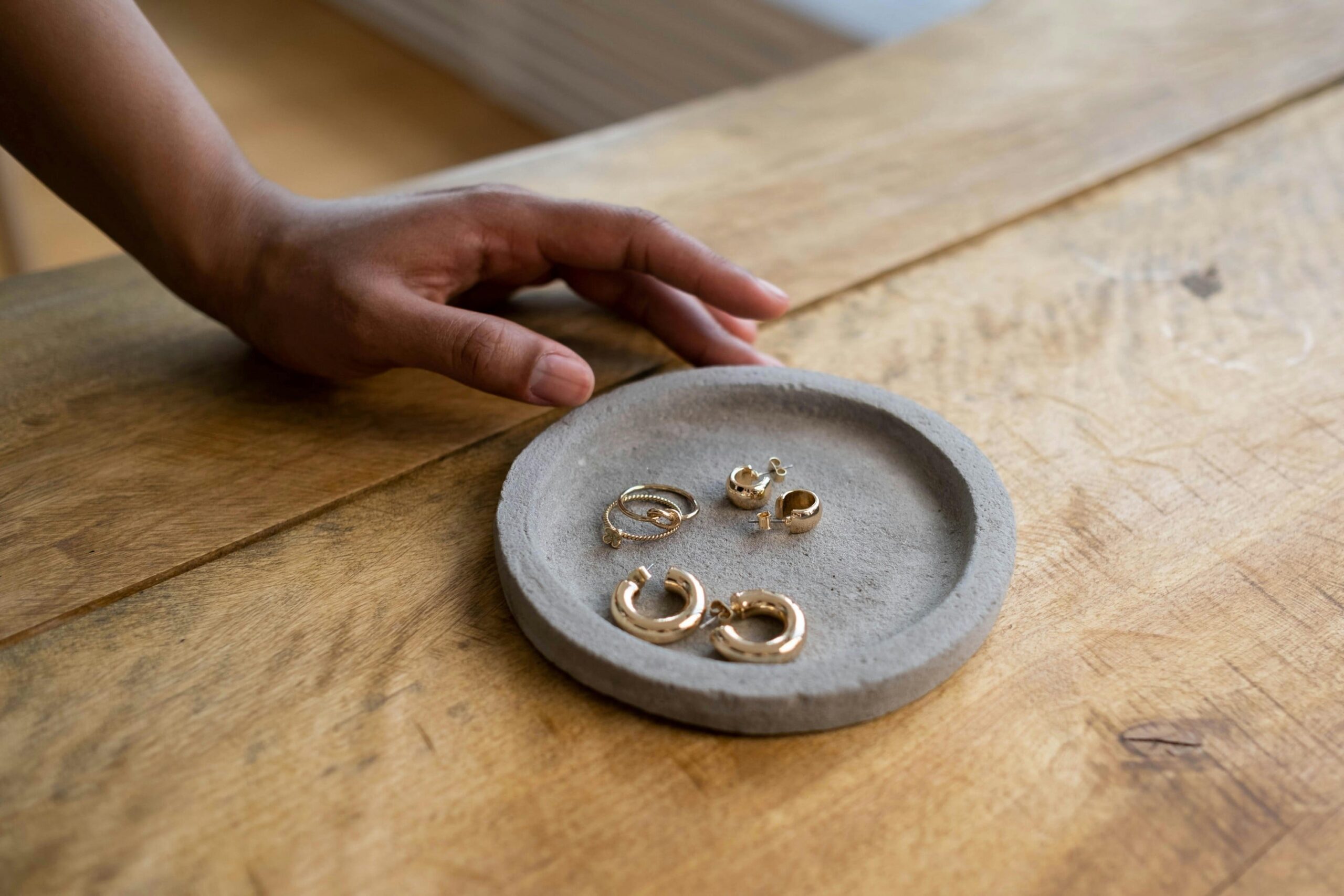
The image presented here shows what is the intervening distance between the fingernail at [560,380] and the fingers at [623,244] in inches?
6.3

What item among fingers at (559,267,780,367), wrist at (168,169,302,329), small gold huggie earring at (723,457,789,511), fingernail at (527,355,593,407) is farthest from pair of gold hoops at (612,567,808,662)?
wrist at (168,169,302,329)

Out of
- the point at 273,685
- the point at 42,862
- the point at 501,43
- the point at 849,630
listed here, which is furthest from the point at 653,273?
the point at 501,43

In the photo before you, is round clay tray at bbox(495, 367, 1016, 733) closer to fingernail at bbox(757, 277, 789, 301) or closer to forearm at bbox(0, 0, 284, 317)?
fingernail at bbox(757, 277, 789, 301)

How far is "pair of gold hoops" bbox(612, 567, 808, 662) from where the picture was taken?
0.83 meters

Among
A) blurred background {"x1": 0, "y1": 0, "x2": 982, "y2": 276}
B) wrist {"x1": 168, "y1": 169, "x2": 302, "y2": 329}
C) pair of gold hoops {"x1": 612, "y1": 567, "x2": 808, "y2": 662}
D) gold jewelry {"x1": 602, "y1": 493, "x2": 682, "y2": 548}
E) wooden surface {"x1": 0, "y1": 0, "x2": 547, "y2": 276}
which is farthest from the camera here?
wooden surface {"x1": 0, "y1": 0, "x2": 547, "y2": 276}

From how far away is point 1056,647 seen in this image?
883 millimetres

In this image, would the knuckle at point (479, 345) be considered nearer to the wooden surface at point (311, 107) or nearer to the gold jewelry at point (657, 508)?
the gold jewelry at point (657, 508)

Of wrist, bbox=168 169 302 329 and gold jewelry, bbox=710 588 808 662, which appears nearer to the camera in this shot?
gold jewelry, bbox=710 588 808 662

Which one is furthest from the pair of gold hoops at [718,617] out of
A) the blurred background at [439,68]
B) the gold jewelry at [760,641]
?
the blurred background at [439,68]

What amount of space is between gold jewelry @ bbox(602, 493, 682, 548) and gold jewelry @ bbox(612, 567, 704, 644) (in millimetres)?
38

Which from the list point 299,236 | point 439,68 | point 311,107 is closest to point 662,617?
point 299,236

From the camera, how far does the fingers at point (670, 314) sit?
3.93 ft

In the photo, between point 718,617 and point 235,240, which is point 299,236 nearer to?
point 235,240

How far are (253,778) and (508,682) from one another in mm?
193
